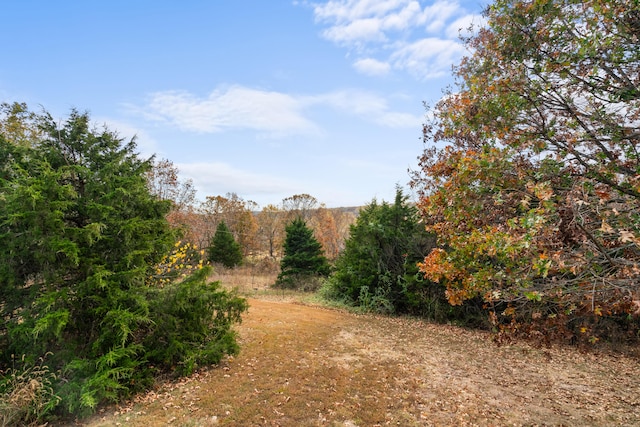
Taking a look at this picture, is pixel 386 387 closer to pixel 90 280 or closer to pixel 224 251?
pixel 90 280

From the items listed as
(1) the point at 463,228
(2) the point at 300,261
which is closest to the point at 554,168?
(1) the point at 463,228

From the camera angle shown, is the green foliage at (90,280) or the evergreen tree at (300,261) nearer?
the green foliage at (90,280)

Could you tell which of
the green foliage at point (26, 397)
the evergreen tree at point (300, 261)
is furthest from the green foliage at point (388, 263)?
the green foliage at point (26, 397)

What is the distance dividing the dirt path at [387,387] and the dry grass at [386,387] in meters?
0.02

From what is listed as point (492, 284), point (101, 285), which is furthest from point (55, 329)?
point (492, 284)

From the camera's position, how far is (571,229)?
319 cm

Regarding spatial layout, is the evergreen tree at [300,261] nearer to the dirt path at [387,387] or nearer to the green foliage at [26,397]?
the dirt path at [387,387]

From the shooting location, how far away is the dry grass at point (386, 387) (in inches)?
174

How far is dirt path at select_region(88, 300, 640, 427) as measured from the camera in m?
4.41

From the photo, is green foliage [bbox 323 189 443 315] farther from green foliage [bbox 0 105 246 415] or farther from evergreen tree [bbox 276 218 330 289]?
green foliage [bbox 0 105 246 415]

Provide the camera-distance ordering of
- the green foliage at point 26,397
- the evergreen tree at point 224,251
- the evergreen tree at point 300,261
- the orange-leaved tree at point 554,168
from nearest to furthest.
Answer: the orange-leaved tree at point 554,168 → the green foliage at point 26,397 → the evergreen tree at point 300,261 → the evergreen tree at point 224,251

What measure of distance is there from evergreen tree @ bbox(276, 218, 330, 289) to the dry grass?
9.90 m

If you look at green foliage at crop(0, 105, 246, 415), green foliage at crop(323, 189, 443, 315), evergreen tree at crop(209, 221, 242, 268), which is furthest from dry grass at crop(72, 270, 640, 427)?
evergreen tree at crop(209, 221, 242, 268)

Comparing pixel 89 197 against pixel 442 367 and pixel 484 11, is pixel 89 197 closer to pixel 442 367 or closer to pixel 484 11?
pixel 442 367
